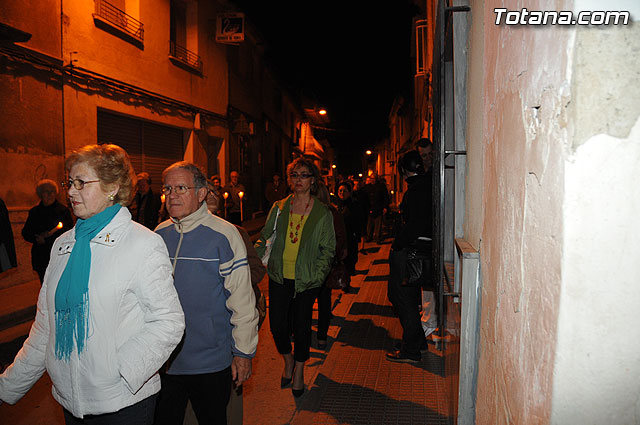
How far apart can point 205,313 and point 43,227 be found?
16.3 ft

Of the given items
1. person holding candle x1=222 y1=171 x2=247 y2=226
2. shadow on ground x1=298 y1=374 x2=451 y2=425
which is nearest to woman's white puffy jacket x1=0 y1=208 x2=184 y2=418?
shadow on ground x1=298 y1=374 x2=451 y2=425

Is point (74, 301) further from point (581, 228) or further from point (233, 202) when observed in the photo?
point (233, 202)

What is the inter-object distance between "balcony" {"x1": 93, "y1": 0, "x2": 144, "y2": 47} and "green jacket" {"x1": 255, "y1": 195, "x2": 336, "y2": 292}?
8.46 meters

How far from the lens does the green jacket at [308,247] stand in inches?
181

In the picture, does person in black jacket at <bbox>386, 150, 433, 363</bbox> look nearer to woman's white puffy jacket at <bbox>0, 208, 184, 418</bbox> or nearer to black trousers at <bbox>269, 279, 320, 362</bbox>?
black trousers at <bbox>269, 279, 320, 362</bbox>

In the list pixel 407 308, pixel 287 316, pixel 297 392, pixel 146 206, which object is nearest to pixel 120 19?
pixel 146 206

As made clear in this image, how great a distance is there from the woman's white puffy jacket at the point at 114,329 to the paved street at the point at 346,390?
6.01ft

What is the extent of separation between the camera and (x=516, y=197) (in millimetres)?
1473

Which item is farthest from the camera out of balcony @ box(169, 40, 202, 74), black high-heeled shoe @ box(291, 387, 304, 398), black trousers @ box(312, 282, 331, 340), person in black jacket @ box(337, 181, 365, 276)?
balcony @ box(169, 40, 202, 74)

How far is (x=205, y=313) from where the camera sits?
2938 mm

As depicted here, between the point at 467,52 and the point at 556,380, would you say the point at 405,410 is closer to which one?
the point at 467,52

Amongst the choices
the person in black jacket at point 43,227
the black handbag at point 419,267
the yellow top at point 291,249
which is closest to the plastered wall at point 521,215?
the black handbag at point 419,267

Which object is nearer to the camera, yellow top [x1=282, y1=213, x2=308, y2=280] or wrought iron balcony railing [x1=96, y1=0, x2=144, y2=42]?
yellow top [x1=282, y1=213, x2=308, y2=280]

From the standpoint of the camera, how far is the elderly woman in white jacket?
2.11 metres
